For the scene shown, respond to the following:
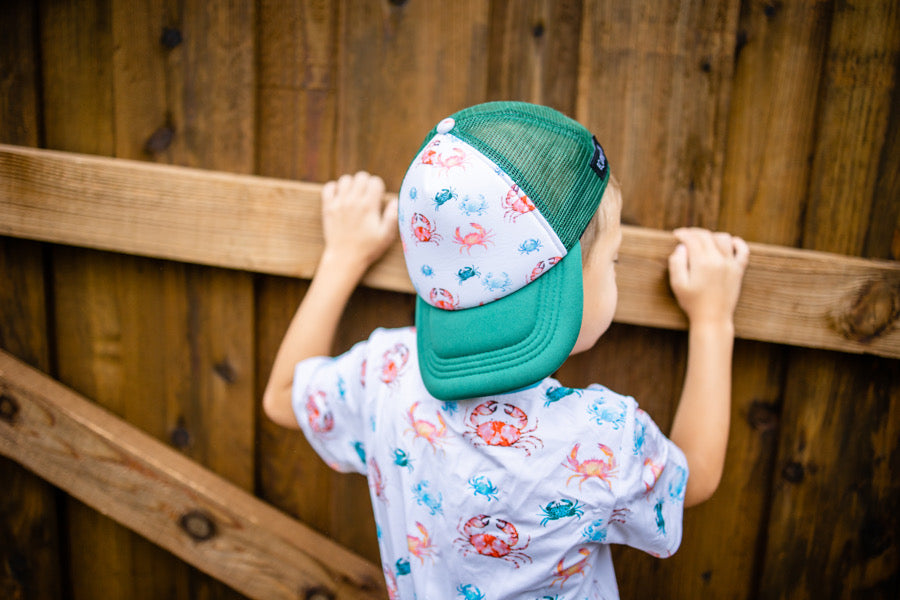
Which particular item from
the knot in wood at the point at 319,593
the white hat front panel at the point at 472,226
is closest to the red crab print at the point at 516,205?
the white hat front panel at the point at 472,226

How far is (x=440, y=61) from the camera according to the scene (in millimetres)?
1326

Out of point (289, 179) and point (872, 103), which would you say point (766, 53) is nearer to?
point (872, 103)

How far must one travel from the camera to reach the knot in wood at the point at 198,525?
153 cm

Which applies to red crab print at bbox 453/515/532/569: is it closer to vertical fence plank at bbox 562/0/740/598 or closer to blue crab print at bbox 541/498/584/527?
blue crab print at bbox 541/498/584/527

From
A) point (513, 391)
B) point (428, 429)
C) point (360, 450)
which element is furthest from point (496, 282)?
point (360, 450)

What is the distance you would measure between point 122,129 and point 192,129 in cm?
19

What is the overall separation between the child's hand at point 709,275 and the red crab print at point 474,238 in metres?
0.53

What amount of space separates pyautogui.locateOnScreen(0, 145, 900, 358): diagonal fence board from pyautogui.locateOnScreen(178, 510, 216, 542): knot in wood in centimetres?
65

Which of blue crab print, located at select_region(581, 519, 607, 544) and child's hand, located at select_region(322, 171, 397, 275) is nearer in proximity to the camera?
blue crab print, located at select_region(581, 519, 607, 544)

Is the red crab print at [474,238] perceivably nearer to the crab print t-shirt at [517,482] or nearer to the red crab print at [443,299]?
the red crab print at [443,299]

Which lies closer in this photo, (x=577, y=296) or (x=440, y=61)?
(x=577, y=296)

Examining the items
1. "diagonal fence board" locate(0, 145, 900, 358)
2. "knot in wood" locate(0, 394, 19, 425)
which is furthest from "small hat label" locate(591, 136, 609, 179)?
"knot in wood" locate(0, 394, 19, 425)

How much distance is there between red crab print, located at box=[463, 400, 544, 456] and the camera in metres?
0.96

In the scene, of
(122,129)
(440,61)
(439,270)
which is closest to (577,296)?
(439,270)
